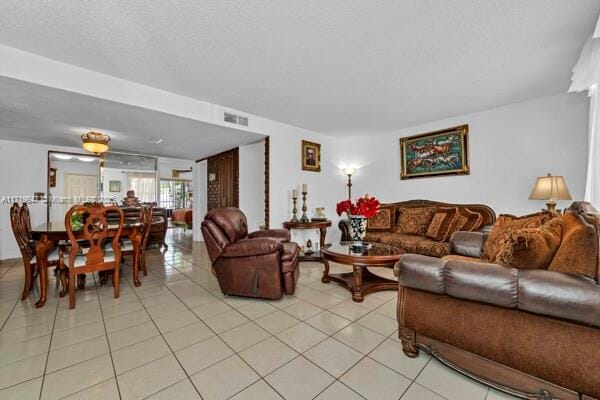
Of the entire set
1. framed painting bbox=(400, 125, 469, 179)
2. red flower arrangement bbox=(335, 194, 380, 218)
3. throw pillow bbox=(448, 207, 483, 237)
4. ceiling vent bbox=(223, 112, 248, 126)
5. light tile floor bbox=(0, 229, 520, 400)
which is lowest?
light tile floor bbox=(0, 229, 520, 400)

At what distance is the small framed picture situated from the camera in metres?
5.20

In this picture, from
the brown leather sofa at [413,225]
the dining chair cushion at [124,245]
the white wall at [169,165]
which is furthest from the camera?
the white wall at [169,165]

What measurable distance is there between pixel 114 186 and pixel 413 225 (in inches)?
241

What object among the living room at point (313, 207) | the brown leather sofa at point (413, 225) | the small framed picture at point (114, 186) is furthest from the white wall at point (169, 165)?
the brown leather sofa at point (413, 225)

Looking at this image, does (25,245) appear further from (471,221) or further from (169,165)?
(471,221)

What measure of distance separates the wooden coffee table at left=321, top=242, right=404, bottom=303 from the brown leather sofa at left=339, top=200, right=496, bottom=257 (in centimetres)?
80

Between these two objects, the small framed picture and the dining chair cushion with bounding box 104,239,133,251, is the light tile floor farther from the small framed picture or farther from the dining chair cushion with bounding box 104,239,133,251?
the small framed picture

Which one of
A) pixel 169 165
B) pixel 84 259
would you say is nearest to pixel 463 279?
pixel 84 259

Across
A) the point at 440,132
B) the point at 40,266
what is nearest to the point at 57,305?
the point at 40,266

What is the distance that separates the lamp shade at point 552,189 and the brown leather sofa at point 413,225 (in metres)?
0.71

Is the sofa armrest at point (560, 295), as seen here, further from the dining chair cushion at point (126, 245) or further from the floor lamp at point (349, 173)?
the floor lamp at point (349, 173)

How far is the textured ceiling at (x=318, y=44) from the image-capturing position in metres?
1.72

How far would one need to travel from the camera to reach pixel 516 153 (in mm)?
3412

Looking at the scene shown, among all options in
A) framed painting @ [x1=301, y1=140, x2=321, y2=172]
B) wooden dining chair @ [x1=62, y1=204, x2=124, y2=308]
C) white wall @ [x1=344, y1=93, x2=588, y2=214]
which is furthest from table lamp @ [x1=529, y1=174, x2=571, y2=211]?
wooden dining chair @ [x1=62, y1=204, x2=124, y2=308]
